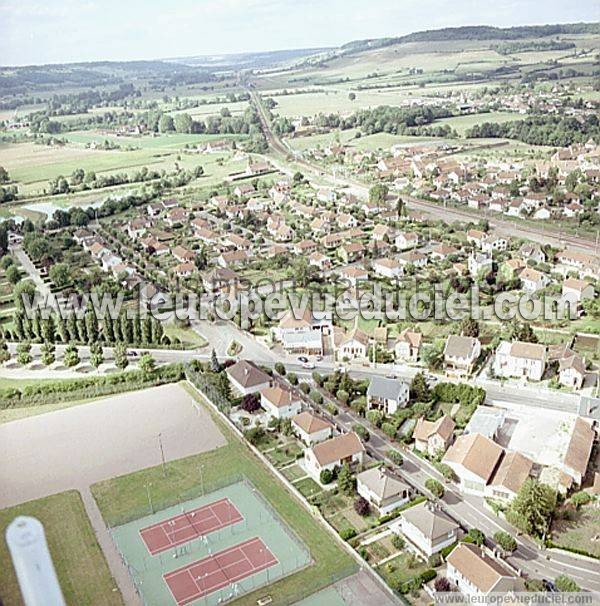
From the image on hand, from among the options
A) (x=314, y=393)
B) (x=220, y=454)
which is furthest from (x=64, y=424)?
(x=314, y=393)

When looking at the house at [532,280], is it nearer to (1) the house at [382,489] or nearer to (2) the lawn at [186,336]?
(2) the lawn at [186,336]

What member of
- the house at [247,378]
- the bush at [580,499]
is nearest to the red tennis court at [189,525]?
the house at [247,378]

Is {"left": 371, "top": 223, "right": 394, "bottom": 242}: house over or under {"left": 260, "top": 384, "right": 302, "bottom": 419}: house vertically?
over

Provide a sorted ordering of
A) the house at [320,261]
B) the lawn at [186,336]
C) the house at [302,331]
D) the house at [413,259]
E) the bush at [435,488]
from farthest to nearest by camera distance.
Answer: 1. the house at [320,261]
2. the house at [413,259]
3. the lawn at [186,336]
4. the house at [302,331]
5. the bush at [435,488]

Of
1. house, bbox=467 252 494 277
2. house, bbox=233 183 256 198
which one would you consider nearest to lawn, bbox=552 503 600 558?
house, bbox=467 252 494 277

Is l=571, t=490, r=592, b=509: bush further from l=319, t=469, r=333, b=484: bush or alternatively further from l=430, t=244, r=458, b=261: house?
l=430, t=244, r=458, b=261: house

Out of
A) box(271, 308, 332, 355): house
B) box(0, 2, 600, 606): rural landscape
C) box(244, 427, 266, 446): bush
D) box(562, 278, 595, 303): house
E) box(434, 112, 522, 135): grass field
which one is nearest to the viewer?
box(0, 2, 600, 606): rural landscape
